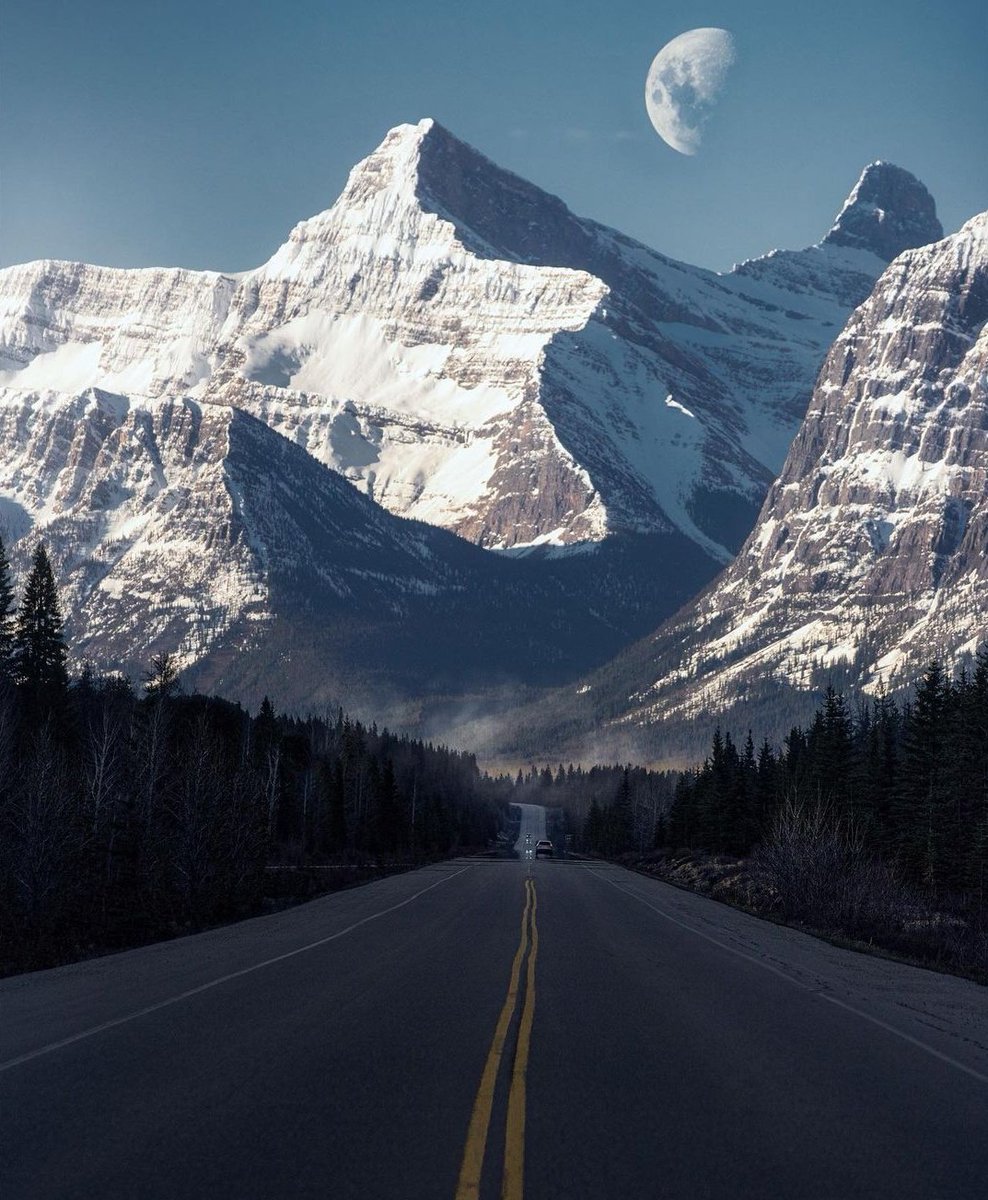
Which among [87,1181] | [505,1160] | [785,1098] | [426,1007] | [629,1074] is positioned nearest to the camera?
[87,1181]

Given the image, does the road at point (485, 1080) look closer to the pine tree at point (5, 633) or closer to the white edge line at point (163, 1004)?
the white edge line at point (163, 1004)

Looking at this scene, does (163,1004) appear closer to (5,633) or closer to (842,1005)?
(842,1005)

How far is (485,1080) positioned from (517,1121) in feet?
5.27

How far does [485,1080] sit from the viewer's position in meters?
12.3

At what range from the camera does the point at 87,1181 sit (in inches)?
353

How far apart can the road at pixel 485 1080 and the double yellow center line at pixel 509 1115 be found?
3cm

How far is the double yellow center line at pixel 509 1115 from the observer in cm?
912

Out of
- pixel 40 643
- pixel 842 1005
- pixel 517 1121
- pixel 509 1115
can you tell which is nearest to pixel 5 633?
pixel 40 643

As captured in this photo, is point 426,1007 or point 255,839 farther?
point 255,839

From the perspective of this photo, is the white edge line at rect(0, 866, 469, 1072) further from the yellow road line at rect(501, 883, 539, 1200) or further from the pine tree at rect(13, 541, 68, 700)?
the pine tree at rect(13, 541, 68, 700)

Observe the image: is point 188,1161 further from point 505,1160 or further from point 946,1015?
point 946,1015

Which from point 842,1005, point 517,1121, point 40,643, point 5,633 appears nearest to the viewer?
point 517,1121

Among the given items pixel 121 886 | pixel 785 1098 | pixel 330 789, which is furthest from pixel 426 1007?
pixel 330 789

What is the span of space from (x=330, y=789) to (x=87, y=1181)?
91810mm
